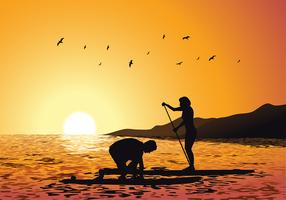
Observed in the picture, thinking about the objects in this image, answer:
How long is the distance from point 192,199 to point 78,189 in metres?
4.06

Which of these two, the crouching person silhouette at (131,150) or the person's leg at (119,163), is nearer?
the crouching person silhouette at (131,150)

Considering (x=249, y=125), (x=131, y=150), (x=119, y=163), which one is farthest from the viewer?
(x=249, y=125)

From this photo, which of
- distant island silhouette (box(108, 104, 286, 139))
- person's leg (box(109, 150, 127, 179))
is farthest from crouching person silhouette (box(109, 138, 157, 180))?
distant island silhouette (box(108, 104, 286, 139))

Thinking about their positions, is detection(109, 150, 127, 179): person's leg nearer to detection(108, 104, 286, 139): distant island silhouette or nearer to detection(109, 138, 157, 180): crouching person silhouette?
detection(109, 138, 157, 180): crouching person silhouette

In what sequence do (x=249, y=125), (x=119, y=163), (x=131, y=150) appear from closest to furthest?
(x=131, y=150), (x=119, y=163), (x=249, y=125)

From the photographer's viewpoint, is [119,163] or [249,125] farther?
[249,125]

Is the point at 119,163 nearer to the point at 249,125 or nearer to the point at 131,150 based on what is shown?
the point at 131,150

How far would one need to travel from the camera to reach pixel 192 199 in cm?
1989

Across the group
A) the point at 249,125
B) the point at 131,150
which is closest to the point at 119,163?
the point at 131,150

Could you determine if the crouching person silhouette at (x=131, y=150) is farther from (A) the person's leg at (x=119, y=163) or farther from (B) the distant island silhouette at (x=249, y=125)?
(B) the distant island silhouette at (x=249, y=125)

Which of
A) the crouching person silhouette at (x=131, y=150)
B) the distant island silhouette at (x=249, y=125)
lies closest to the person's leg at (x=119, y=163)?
the crouching person silhouette at (x=131, y=150)

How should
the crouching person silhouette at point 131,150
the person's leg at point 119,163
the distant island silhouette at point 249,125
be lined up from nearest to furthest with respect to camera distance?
the crouching person silhouette at point 131,150 < the person's leg at point 119,163 < the distant island silhouette at point 249,125

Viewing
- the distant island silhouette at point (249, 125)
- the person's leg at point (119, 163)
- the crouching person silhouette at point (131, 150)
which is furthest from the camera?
the distant island silhouette at point (249, 125)

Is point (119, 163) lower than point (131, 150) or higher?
lower
